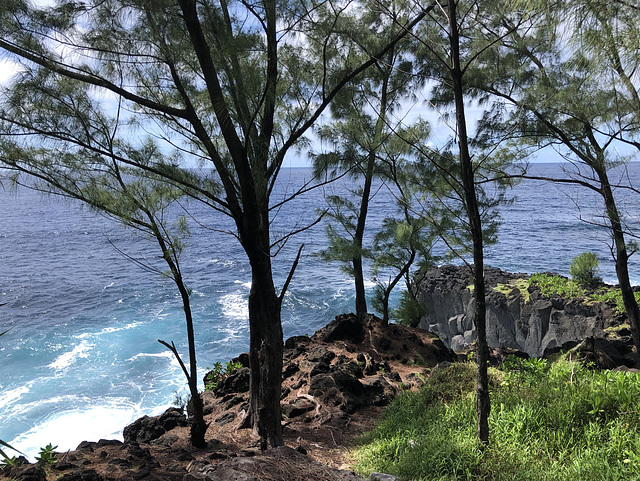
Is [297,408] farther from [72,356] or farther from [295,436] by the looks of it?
[72,356]

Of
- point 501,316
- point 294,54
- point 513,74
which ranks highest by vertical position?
point 513,74

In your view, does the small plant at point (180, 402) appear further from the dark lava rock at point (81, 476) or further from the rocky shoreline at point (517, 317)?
the rocky shoreline at point (517, 317)

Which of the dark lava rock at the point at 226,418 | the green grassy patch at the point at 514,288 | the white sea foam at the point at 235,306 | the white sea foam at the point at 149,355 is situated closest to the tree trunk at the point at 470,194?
the dark lava rock at the point at 226,418

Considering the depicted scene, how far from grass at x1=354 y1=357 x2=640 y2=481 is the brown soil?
56 cm

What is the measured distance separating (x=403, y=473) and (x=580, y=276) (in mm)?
11311

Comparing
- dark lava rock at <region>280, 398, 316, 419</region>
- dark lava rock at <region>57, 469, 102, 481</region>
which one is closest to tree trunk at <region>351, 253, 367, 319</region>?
dark lava rock at <region>280, 398, 316, 419</region>

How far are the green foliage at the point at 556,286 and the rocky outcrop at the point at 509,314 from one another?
234mm

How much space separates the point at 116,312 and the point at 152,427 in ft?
42.8

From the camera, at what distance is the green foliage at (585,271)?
12.5 metres

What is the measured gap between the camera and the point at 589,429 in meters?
3.67

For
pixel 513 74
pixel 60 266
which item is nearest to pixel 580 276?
pixel 513 74

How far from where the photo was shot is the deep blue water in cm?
1050

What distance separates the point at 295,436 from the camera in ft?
17.5

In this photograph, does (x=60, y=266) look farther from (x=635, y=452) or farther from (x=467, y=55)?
(x=635, y=452)
